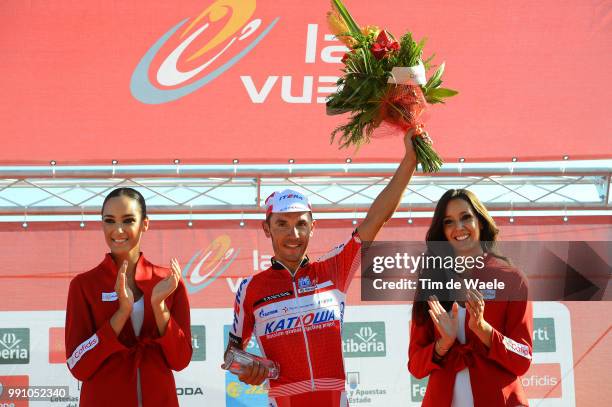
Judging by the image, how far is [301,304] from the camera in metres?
3.71

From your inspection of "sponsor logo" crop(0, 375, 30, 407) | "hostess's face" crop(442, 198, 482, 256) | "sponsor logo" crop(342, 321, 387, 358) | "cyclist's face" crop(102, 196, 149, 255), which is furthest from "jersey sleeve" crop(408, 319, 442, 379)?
"sponsor logo" crop(0, 375, 30, 407)

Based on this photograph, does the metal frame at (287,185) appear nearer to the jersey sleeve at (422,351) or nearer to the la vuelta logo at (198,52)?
the la vuelta logo at (198,52)

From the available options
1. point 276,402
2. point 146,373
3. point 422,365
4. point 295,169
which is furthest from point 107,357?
point 295,169

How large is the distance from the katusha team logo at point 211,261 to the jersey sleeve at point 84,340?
1.23 m

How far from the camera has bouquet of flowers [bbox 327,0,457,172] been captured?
3.60 metres

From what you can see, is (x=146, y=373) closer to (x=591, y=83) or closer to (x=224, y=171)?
(x=224, y=171)

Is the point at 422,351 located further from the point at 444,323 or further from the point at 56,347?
the point at 56,347

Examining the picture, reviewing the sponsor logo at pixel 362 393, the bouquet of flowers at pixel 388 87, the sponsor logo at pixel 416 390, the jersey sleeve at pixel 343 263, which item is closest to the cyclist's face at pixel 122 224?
the jersey sleeve at pixel 343 263

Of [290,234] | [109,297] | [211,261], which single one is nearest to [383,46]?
[290,234]

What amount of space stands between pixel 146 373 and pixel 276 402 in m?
0.52

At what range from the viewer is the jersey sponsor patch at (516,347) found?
358cm

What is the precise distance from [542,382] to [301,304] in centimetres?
185

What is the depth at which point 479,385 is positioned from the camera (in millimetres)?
3633

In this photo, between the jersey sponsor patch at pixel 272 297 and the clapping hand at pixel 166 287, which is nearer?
the clapping hand at pixel 166 287
